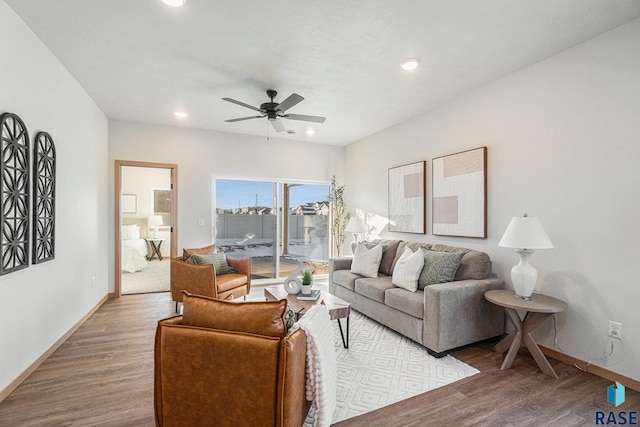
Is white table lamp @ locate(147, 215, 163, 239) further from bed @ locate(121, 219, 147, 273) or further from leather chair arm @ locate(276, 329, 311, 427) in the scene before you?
leather chair arm @ locate(276, 329, 311, 427)

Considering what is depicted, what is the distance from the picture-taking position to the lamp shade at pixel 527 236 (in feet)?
8.18

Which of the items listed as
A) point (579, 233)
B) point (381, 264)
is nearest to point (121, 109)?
point (381, 264)

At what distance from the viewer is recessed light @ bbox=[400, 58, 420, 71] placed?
288cm

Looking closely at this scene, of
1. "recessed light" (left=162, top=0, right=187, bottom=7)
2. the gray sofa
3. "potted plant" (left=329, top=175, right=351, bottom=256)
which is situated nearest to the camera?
"recessed light" (left=162, top=0, right=187, bottom=7)

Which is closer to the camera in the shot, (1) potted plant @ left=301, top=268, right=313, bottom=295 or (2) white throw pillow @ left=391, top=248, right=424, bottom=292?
(1) potted plant @ left=301, top=268, right=313, bottom=295

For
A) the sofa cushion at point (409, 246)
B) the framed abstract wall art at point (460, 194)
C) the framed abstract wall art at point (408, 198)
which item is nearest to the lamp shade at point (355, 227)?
the framed abstract wall art at point (408, 198)

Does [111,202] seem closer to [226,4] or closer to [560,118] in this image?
[226,4]

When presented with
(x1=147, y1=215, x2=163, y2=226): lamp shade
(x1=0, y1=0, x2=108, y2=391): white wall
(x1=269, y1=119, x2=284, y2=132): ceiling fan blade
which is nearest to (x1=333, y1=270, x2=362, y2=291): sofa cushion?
(x1=269, y1=119, x2=284, y2=132): ceiling fan blade

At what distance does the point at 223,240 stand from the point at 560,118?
16.2 ft

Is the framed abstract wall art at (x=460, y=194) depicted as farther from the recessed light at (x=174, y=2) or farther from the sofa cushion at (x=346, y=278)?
the recessed light at (x=174, y=2)

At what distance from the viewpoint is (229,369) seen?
1462 mm

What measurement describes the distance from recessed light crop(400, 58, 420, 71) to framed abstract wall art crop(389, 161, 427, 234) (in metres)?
1.55

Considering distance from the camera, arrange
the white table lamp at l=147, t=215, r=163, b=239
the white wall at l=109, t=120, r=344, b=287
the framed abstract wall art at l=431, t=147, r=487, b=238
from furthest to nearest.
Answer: the white table lamp at l=147, t=215, r=163, b=239, the white wall at l=109, t=120, r=344, b=287, the framed abstract wall art at l=431, t=147, r=487, b=238

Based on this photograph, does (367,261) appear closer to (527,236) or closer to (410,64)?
(527,236)
